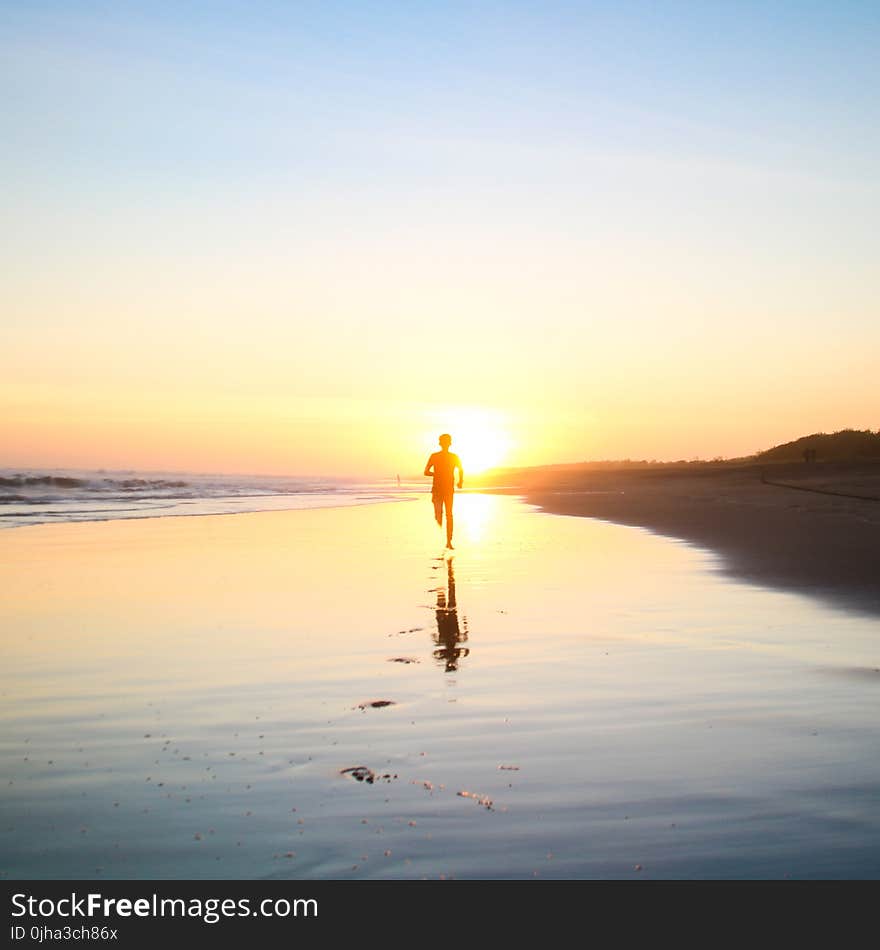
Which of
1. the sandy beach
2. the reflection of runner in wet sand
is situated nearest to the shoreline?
the sandy beach

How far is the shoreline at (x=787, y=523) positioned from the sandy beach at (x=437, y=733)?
1.61 m

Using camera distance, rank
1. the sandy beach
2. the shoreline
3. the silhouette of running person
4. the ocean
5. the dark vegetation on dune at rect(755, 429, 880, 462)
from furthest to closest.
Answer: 1. the dark vegetation on dune at rect(755, 429, 880, 462)
2. the ocean
3. the silhouette of running person
4. the shoreline
5. the sandy beach

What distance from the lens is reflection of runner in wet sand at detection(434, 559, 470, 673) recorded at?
9211 millimetres

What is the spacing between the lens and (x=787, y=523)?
25.5 m

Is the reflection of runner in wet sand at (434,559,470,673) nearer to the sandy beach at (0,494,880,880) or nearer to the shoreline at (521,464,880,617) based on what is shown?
the sandy beach at (0,494,880,880)

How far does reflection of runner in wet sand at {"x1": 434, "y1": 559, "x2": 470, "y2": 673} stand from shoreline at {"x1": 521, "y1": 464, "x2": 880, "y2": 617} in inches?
202

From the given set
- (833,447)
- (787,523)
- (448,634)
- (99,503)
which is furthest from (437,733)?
(833,447)

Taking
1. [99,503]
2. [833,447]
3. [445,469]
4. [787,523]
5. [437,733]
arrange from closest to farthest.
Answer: [437,733], [445,469], [787,523], [99,503], [833,447]

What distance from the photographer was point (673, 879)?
13.5 feet

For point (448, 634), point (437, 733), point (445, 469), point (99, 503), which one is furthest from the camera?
point (99, 503)

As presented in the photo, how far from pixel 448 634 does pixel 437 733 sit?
3.98m

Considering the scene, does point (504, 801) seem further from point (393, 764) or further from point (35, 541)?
point (35, 541)

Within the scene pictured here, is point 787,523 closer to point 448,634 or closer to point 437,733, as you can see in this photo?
point 448,634

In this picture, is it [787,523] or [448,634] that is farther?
[787,523]
